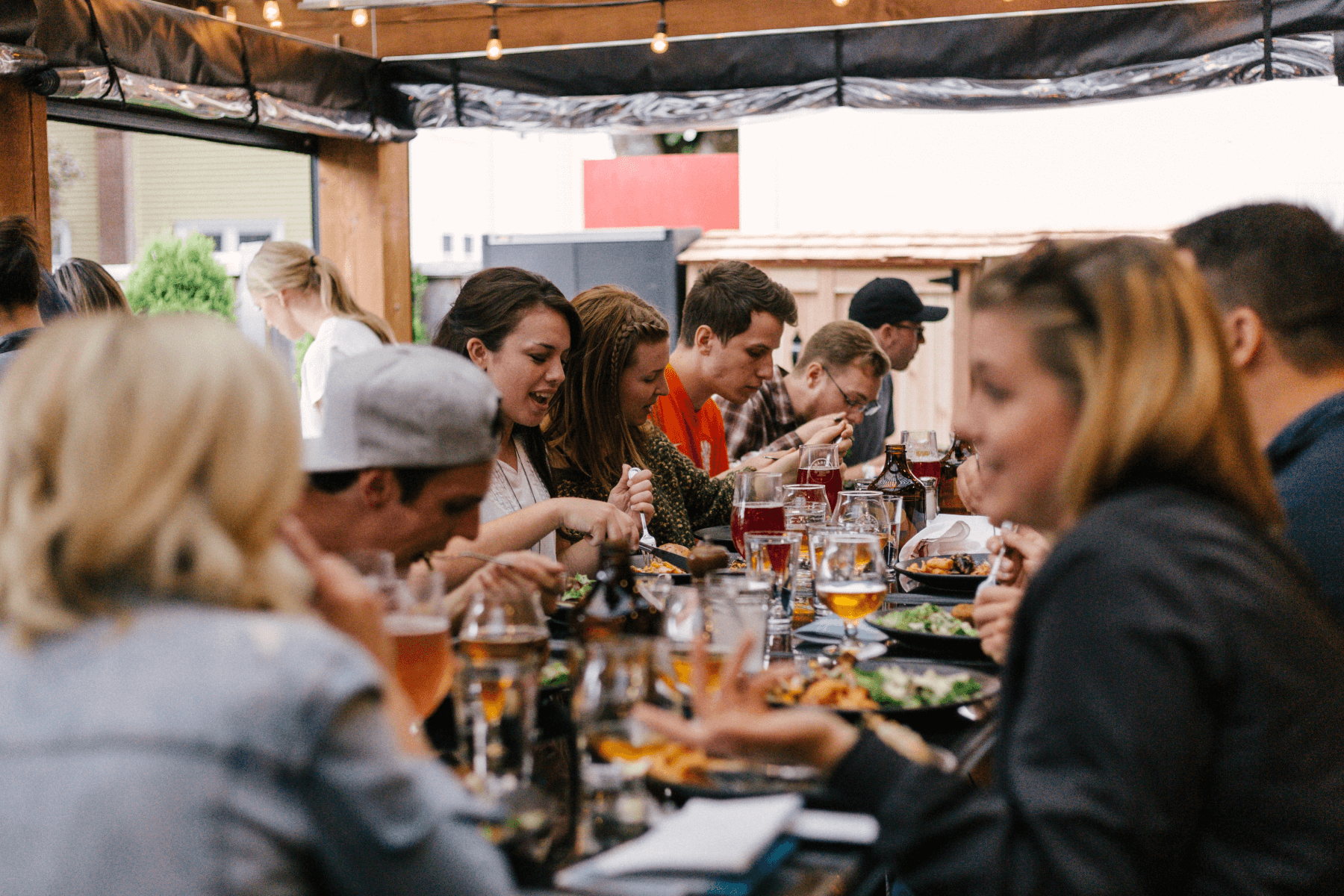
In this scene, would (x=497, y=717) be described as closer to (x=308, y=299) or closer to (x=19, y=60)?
(x=19, y=60)

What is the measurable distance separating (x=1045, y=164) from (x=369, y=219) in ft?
16.5

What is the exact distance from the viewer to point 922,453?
385 cm

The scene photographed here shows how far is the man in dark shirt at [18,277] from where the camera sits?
336cm

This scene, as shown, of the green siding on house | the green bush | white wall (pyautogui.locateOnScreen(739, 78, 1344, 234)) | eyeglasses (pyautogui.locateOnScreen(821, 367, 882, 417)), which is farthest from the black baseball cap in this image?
the green bush

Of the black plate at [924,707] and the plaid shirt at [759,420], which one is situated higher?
the plaid shirt at [759,420]

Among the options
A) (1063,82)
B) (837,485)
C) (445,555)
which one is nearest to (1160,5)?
(1063,82)

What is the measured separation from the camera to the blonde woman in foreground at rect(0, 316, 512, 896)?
80 cm

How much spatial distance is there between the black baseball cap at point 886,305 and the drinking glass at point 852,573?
417 centimetres

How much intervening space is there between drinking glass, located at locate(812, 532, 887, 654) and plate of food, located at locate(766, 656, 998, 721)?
19 centimetres

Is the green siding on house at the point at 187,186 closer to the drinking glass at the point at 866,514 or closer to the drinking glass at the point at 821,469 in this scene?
the drinking glass at the point at 821,469

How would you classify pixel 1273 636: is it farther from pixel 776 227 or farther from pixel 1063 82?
pixel 776 227

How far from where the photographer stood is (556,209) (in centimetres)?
1323

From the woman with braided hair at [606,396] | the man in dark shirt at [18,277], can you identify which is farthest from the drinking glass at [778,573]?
the man in dark shirt at [18,277]

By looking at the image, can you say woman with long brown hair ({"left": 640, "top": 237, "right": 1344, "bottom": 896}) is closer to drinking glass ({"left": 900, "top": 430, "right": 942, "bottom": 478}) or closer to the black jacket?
the black jacket
